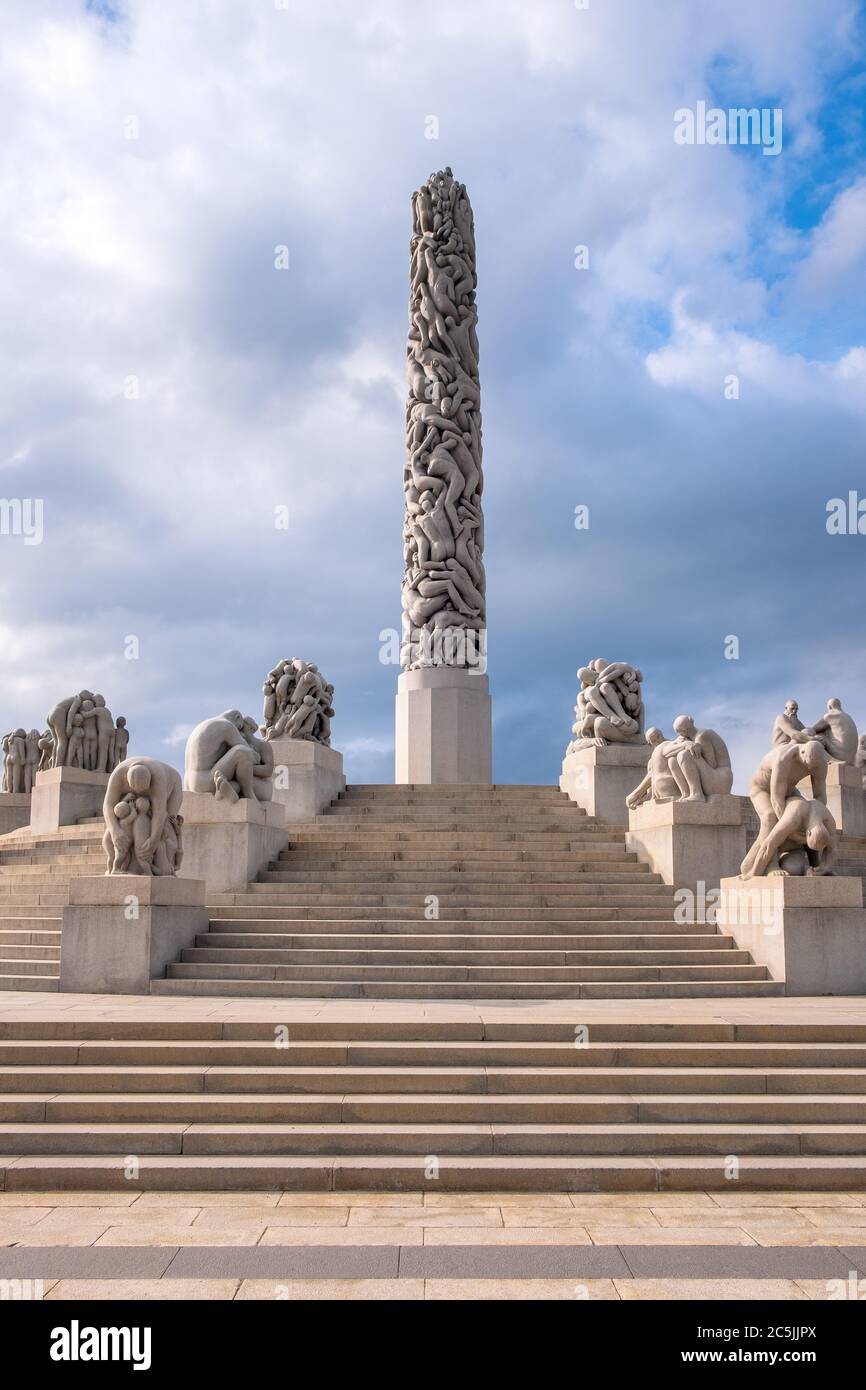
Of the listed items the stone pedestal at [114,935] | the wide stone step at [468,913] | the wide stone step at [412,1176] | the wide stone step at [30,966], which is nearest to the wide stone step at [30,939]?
the wide stone step at [30,966]

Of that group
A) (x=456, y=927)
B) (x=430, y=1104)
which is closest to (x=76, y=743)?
(x=456, y=927)

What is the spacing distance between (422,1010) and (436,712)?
1506 cm

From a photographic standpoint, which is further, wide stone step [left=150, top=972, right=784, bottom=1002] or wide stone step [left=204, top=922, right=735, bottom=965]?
wide stone step [left=204, top=922, right=735, bottom=965]

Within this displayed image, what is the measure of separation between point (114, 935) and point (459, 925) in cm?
387

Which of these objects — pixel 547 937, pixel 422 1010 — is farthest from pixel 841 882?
pixel 422 1010

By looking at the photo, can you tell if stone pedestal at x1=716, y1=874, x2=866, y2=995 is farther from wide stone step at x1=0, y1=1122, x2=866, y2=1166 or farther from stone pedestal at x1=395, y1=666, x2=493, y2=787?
stone pedestal at x1=395, y1=666, x2=493, y2=787

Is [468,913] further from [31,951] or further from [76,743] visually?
[76,743]

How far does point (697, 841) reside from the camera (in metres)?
15.0

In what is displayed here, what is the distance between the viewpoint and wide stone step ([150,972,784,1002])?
1134cm

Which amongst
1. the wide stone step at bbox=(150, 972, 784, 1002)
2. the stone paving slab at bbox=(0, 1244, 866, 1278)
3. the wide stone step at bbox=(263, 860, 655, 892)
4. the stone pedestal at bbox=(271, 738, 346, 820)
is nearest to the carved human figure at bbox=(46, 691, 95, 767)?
the stone pedestal at bbox=(271, 738, 346, 820)

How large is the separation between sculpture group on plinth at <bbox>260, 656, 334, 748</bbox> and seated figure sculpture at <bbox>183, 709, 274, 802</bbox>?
4237mm

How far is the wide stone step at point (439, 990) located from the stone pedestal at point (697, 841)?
3160mm
